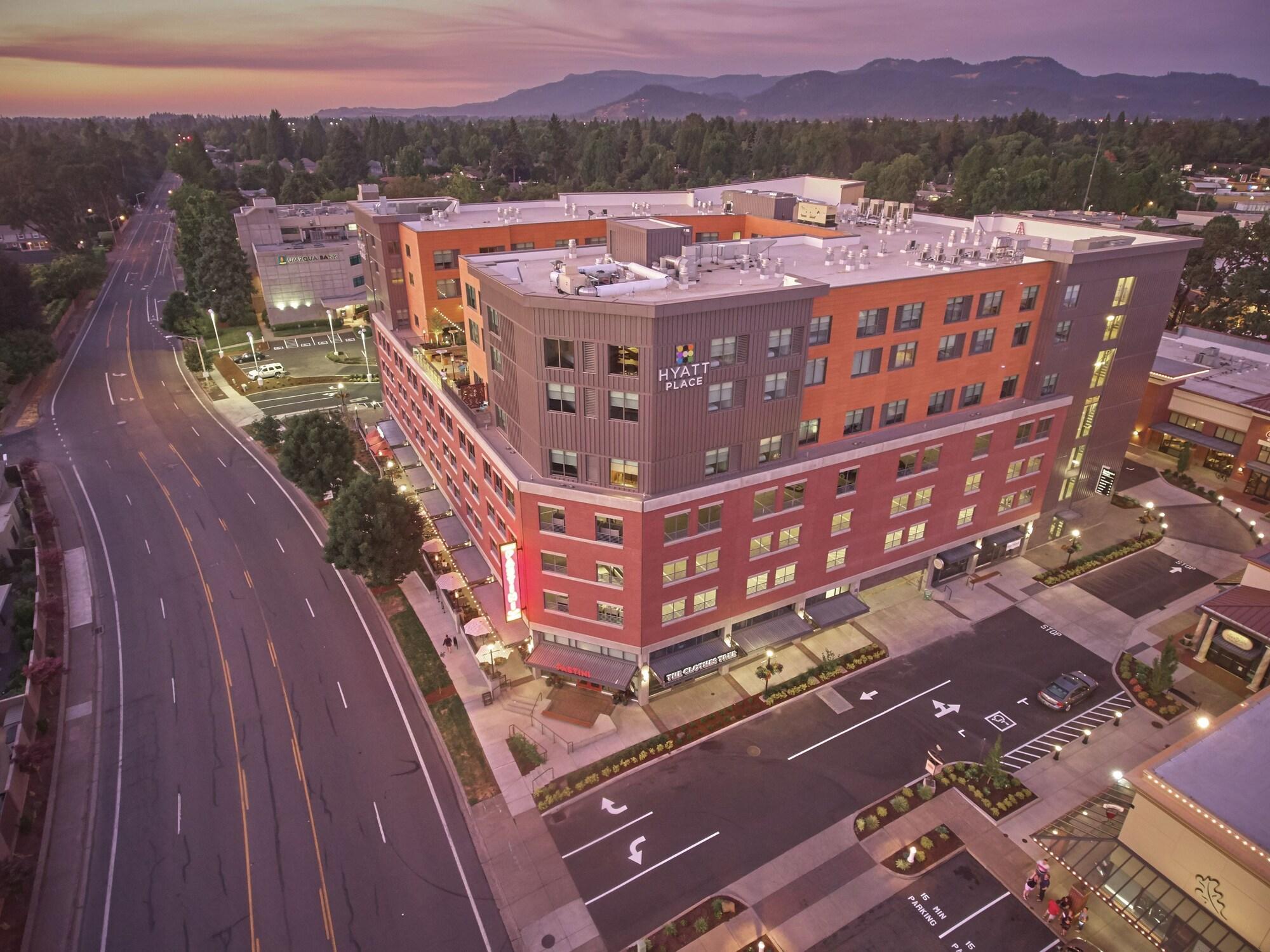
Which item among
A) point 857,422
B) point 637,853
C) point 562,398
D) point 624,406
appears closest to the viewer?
point 637,853

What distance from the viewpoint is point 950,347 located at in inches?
2058

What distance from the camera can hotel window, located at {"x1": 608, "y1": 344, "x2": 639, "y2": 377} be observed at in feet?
130

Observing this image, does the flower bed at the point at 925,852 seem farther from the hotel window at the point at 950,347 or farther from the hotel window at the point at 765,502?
the hotel window at the point at 950,347

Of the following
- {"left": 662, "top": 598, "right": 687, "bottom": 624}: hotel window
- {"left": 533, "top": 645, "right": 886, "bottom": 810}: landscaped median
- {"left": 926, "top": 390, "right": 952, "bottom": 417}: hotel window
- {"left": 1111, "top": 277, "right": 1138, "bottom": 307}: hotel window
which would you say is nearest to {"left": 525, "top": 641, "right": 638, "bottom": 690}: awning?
{"left": 662, "top": 598, "right": 687, "bottom": 624}: hotel window

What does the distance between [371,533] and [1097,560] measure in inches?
2532

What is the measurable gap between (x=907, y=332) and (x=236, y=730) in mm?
54166

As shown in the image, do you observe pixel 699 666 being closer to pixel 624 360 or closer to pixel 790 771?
pixel 790 771

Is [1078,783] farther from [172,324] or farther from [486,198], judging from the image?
[486,198]

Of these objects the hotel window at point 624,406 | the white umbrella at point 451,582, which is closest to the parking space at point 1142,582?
the hotel window at point 624,406

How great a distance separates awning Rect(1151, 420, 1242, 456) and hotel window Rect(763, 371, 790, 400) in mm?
62488

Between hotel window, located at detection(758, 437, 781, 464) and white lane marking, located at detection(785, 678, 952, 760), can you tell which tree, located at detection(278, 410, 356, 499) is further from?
white lane marking, located at detection(785, 678, 952, 760)

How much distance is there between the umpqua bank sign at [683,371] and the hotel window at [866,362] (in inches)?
528

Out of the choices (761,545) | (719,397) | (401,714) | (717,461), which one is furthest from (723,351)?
(401,714)

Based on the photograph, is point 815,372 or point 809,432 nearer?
point 815,372
